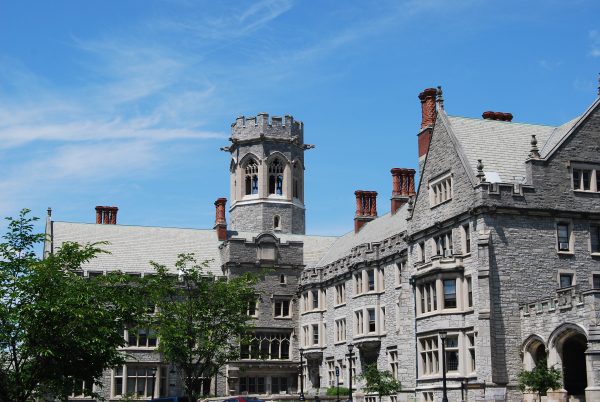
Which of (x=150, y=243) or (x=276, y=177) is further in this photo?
(x=276, y=177)

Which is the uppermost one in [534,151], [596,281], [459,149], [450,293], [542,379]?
[459,149]

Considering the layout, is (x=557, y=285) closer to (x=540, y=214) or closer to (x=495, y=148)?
(x=540, y=214)

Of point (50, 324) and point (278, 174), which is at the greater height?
point (278, 174)

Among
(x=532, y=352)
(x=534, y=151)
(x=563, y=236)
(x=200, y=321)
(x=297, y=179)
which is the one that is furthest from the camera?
(x=297, y=179)

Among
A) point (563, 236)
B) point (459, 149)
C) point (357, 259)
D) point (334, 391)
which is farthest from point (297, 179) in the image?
point (563, 236)

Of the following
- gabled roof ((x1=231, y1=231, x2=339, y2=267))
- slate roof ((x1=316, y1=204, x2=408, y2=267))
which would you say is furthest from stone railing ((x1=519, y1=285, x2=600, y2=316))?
gabled roof ((x1=231, y1=231, x2=339, y2=267))

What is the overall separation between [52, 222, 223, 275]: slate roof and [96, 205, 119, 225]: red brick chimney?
243 centimetres

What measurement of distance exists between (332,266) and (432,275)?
64.0 ft

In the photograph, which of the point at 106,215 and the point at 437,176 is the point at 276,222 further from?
the point at 437,176

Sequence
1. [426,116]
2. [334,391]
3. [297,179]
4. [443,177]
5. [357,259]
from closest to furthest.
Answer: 1. [443,177]
2. [426,116]
3. [334,391]
4. [357,259]
5. [297,179]

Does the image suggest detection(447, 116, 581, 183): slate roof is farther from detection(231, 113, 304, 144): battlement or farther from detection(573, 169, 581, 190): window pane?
detection(231, 113, 304, 144): battlement

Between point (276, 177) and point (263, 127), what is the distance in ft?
15.1

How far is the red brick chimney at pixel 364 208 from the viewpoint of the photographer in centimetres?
7200

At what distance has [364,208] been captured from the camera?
7231 cm
